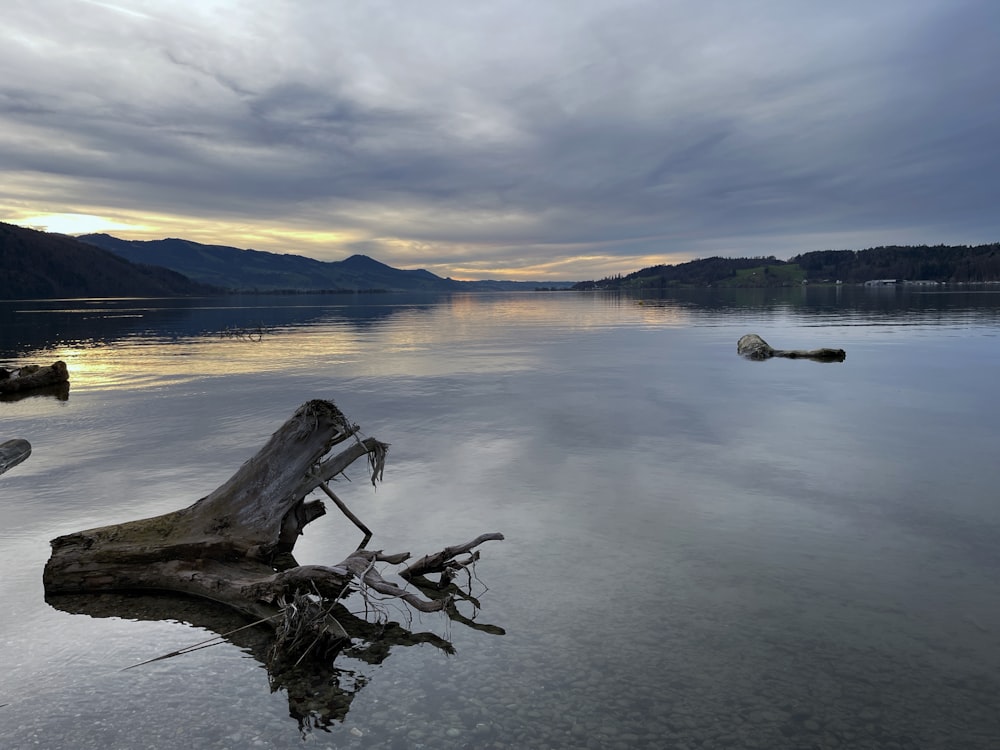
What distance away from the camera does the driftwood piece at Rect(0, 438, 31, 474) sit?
64.9 feet

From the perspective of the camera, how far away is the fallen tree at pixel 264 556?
941cm

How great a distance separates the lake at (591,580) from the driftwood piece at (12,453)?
0.57 m

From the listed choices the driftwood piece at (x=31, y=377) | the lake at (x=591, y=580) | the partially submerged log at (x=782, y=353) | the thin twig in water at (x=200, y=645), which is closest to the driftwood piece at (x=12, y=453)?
the lake at (x=591, y=580)

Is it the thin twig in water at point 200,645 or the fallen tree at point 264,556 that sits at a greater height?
the fallen tree at point 264,556

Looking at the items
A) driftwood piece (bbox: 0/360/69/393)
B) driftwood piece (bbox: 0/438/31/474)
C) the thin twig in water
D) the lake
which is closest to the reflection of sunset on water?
driftwood piece (bbox: 0/360/69/393)

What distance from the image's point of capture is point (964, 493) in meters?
16.3

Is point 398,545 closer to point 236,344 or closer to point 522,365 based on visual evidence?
point 522,365

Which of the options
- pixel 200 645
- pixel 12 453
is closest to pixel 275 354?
pixel 12 453

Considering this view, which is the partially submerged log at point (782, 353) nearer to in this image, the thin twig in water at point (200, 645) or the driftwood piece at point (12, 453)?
the driftwood piece at point (12, 453)

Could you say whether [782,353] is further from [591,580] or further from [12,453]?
[12,453]

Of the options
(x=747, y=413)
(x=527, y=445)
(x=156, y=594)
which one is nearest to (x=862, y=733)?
(x=156, y=594)

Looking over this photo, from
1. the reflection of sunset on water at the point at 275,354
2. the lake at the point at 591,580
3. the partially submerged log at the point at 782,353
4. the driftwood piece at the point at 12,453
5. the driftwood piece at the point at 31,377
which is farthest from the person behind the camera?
the partially submerged log at the point at 782,353

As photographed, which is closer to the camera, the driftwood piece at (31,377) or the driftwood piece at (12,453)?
the driftwood piece at (12,453)

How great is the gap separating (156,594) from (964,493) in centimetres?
1910
